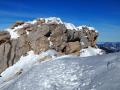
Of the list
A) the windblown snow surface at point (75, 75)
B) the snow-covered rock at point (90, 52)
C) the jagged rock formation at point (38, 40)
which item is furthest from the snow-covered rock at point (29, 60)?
the windblown snow surface at point (75, 75)

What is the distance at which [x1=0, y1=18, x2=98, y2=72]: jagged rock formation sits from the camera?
5700 cm

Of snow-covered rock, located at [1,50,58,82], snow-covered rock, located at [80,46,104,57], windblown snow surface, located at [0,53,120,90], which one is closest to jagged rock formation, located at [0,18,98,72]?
snow-covered rock, located at [80,46,104,57]

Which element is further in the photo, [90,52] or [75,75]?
[90,52]

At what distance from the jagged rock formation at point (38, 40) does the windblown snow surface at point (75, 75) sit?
44597 mm

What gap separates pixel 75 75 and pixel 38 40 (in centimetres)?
4854

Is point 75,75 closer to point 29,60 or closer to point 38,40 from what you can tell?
point 29,60

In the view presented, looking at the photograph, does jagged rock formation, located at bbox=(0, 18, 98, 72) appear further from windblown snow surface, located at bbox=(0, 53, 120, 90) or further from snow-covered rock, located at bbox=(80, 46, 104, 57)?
windblown snow surface, located at bbox=(0, 53, 120, 90)

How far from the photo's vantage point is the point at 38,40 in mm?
57875

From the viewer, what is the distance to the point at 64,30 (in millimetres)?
60031

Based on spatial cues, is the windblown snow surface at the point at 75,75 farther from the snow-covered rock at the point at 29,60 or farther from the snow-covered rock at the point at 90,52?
the snow-covered rock at the point at 90,52

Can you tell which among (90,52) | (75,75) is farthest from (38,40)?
(75,75)

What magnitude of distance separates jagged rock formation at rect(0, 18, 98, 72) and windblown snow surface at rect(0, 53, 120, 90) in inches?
1756

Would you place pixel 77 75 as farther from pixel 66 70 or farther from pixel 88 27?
pixel 88 27

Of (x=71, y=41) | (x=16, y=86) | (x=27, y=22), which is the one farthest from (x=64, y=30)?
(x=16, y=86)
